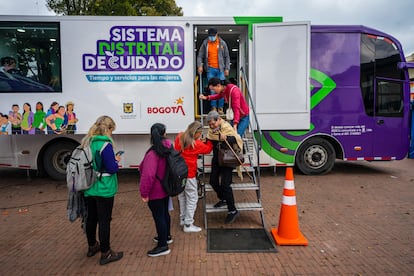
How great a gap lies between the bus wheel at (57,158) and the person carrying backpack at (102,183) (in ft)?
13.2

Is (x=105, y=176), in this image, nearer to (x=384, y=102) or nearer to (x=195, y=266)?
(x=195, y=266)

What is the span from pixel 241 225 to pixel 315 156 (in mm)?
3650

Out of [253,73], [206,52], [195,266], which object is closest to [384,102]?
[253,73]

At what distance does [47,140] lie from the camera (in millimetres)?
6602

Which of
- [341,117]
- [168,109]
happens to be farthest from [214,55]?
[341,117]

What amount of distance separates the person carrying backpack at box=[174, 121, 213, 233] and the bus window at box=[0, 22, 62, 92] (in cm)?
365

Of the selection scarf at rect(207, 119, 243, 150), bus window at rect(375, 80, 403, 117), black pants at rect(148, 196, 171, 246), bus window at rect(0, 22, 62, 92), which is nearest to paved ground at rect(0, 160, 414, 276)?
black pants at rect(148, 196, 171, 246)

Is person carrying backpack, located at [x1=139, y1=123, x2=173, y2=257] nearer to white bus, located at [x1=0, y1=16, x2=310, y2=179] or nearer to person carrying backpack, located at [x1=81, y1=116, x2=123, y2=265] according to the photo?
person carrying backpack, located at [x1=81, y1=116, x2=123, y2=265]

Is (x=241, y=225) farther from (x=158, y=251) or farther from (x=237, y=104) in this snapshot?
(x=237, y=104)

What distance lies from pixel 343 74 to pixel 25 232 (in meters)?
7.14

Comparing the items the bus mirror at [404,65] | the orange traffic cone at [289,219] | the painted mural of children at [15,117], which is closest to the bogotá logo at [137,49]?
the painted mural of children at [15,117]

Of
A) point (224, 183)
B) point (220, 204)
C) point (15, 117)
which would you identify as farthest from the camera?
point (15, 117)

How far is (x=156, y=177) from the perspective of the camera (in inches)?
125

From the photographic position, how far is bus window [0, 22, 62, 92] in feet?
19.3
